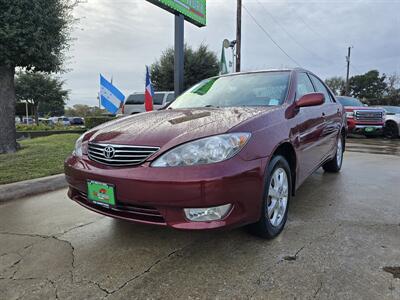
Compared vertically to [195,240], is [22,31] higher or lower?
higher

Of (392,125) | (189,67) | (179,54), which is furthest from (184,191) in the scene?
(189,67)

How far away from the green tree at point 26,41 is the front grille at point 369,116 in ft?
36.4

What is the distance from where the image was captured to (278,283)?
2014mm

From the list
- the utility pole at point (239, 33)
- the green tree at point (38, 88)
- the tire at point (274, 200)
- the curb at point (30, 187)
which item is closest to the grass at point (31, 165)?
the curb at point (30, 187)

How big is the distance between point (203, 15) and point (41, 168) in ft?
21.3

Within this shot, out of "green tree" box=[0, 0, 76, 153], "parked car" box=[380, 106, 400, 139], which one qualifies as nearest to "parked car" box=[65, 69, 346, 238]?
"green tree" box=[0, 0, 76, 153]

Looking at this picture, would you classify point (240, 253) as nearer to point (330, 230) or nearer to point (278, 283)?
point (278, 283)

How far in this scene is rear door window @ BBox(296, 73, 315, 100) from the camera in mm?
3360

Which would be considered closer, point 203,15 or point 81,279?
point 81,279

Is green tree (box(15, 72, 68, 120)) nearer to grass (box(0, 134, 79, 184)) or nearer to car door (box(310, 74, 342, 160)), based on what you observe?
grass (box(0, 134, 79, 184))

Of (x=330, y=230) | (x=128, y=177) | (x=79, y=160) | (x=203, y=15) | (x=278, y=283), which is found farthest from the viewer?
(x=203, y=15)

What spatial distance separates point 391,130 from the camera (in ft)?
43.4

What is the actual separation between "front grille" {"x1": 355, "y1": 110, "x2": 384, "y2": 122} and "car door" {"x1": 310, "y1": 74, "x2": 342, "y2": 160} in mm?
8908

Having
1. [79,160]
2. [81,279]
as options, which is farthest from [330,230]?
[79,160]
